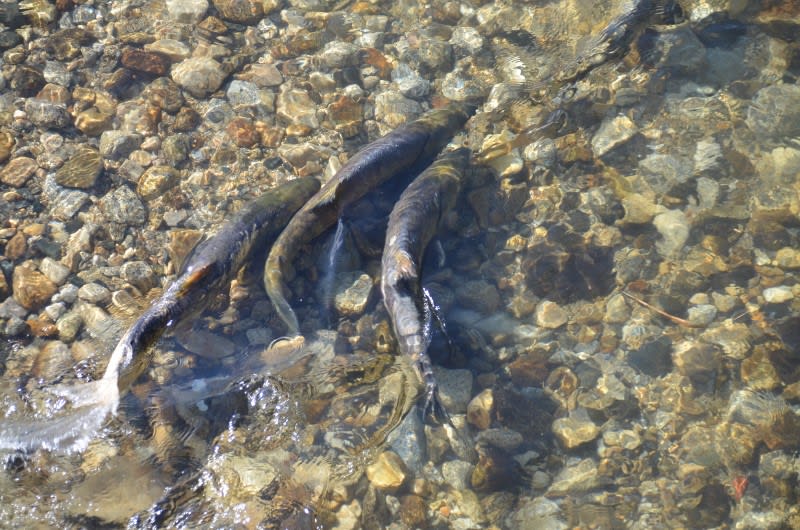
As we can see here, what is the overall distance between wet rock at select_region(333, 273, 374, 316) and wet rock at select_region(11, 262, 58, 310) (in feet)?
8.05

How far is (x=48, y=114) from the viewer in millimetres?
6398

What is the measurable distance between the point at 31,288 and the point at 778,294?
20.6 ft

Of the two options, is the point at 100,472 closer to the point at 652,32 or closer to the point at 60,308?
the point at 60,308

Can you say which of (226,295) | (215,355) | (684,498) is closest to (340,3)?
(226,295)

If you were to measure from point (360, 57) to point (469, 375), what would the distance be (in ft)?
12.8

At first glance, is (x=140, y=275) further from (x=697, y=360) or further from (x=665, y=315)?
(x=697, y=360)

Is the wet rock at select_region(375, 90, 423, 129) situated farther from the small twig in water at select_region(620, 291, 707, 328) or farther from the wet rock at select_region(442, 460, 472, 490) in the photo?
the wet rock at select_region(442, 460, 472, 490)

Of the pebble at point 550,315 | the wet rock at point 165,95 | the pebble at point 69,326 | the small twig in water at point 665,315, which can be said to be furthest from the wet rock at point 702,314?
the wet rock at point 165,95

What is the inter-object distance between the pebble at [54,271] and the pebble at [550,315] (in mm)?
4102

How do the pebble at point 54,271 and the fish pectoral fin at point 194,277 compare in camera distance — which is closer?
the fish pectoral fin at point 194,277

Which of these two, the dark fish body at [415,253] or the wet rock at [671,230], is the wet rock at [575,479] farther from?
the wet rock at [671,230]

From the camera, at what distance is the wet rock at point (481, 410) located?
474 centimetres

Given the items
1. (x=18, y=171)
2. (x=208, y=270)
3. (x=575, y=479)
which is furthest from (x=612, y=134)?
(x=18, y=171)

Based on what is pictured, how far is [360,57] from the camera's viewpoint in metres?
6.96
